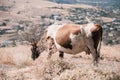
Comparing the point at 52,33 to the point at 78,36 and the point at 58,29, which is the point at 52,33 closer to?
the point at 58,29

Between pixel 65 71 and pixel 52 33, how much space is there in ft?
23.6

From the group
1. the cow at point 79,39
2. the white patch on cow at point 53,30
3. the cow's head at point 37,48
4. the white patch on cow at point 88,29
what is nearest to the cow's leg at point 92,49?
the cow at point 79,39

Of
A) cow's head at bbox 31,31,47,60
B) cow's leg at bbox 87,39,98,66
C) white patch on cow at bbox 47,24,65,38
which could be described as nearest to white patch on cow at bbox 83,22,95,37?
cow's leg at bbox 87,39,98,66

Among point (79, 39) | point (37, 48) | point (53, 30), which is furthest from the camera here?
point (37, 48)

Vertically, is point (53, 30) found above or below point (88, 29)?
below

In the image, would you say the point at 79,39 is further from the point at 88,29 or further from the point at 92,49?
the point at 92,49

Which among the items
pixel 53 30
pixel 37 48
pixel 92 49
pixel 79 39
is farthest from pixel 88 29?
pixel 37 48

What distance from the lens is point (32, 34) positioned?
21.0 meters

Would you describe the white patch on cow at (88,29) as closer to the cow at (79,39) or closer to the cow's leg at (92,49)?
the cow at (79,39)

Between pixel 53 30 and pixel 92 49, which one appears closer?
pixel 92 49

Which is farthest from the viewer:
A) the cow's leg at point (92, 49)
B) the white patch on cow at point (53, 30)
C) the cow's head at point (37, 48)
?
the cow's head at point (37, 48)

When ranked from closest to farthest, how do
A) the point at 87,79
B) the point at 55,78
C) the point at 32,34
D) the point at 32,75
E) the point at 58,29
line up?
the point at 87,79 → the point at 55,78 → the point at 32,75 → the point at 58,29 → the point at 32,34

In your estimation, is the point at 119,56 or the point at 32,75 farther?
the point at 119,56

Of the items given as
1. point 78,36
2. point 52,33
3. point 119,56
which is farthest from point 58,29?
point 119,56
